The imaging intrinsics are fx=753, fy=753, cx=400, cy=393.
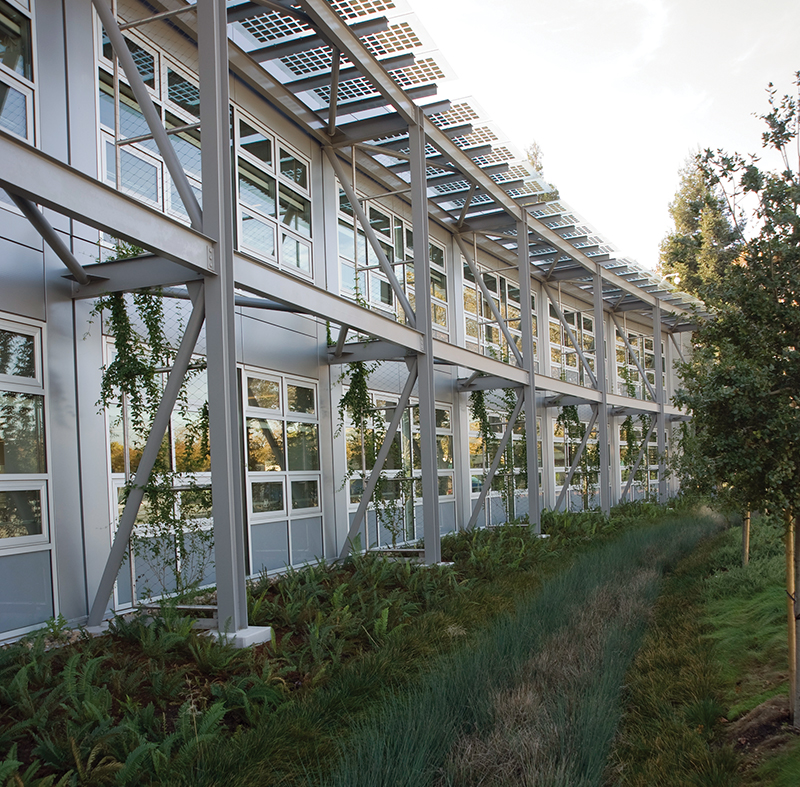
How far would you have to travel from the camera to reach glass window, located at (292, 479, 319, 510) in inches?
427

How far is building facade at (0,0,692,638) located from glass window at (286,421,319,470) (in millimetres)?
39

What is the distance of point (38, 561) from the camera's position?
6.75m

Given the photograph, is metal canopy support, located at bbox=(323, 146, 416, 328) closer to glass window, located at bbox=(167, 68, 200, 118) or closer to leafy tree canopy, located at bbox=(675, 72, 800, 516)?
glass window, located at bbox=(167, 68, 200, 118)

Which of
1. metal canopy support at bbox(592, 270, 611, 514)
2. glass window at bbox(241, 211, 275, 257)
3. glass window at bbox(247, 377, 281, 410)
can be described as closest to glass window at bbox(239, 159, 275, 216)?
glass window at bbox(241, 211, 275, 257)

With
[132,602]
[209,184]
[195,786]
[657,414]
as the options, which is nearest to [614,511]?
[657,414]

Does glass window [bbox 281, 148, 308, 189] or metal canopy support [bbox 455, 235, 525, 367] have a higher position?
glass window [bbox 281, 148, 308, 189]

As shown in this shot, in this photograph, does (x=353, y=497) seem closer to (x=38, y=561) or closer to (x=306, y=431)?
(x=306, y=431)

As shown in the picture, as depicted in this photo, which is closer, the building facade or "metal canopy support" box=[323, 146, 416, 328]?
A: the building facade

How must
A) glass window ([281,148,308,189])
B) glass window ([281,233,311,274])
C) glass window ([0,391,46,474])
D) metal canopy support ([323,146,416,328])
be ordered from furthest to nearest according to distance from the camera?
Result: glass window ([281,148,308,189]) < glass window ([281,233,311,274]) < metal canopy support ([323,146,416,328]) < glass window ([0,391,46,474])

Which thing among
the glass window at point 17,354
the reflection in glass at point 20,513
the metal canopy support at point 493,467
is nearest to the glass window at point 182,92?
the glass window at point 17,354

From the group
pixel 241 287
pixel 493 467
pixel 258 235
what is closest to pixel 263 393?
pixel 258 235

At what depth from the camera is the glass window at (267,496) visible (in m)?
10.1

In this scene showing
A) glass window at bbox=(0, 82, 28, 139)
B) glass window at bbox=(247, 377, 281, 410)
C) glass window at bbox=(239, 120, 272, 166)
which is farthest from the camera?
glass window at bbox=(239, 120, 272, 166)

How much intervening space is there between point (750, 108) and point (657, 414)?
1864cm
